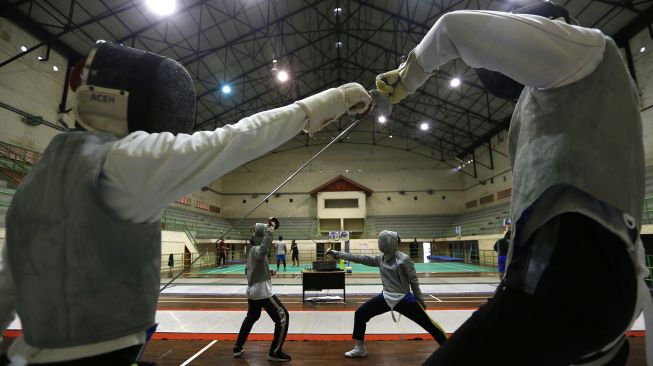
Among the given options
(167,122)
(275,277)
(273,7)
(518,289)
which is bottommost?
(275,277)

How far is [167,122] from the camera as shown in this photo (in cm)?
110

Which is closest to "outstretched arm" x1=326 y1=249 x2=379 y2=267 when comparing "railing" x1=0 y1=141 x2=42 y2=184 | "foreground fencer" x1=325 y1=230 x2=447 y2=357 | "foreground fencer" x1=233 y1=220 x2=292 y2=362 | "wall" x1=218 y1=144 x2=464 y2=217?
"foreground fencer" x1=325 y1=230 x2=447 y2=357

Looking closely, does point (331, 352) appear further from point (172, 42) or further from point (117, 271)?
point (172, 42)

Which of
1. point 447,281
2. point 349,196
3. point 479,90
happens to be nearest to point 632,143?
point 447,281

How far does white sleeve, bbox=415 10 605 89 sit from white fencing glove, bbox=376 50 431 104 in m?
0.27

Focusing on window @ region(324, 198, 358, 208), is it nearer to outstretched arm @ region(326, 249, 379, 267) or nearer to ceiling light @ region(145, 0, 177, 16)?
ceiling light @ region(145, 0, 177, 16)

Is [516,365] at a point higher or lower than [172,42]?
lower

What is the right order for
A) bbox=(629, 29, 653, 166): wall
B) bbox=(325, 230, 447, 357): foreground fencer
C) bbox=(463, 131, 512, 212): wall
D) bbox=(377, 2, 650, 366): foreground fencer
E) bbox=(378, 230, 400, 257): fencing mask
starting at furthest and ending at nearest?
bbox=(463, 131, 512, 212): wall < bbox=(629, 29, 653, 166): wall < bbox=(378, 230, 400, 257): fencing mask < bbox=(325, 230, 447, 357): foreground fencer < bbox=(377, 2, 650, 366): foreground fencer

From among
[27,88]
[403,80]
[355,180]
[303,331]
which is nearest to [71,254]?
[403,80]

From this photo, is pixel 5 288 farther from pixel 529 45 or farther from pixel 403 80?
pixel 529 45

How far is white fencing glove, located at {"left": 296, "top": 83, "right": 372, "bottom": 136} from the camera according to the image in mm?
999

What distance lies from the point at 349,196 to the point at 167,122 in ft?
79.8

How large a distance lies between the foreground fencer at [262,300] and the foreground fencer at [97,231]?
3212 millimetres

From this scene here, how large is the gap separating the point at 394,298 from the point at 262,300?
1.65 metres
